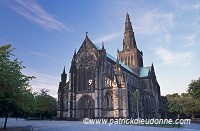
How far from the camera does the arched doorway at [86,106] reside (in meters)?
49.4

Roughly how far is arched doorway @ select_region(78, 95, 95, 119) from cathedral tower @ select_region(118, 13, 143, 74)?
1397 inches

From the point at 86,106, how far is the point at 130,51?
1556 inches

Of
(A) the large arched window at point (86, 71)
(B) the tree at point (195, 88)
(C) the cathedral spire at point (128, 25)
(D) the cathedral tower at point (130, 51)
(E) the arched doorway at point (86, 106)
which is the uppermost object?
(C) the cathedral spire at point (128, 25)

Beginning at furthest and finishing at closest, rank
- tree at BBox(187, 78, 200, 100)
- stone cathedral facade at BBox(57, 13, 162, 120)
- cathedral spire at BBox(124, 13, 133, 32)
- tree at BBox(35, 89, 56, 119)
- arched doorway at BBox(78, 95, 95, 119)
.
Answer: cathedral spire at BBox(124, 13, 133, 32) → tree at BBox(35, 89, 56, 119) → arched doorway at BBox(78, 95, 95, 119) → stone cathedral facade at BBox(57, 13, 162, 120) → tree at BBox(187, 78, 200, 100)

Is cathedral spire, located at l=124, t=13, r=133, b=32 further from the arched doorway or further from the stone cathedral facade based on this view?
the arched doorway

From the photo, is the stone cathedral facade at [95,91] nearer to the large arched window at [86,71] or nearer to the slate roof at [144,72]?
the large arched window at [86,71]

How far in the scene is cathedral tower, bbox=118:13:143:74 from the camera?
80.2 m

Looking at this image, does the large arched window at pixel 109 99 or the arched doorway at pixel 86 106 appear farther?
the arched doorway at pixel 86 106

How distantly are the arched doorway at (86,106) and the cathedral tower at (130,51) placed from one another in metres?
35.5

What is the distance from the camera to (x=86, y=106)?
166 feet

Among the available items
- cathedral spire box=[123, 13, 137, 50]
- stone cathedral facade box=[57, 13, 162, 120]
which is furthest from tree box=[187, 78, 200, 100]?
cathedral spire box=[123, 13, 137, 50]

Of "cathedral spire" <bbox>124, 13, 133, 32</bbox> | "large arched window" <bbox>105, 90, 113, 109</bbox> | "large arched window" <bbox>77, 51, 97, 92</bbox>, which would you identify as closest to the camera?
"large arched window" <bbox>105, 90, 113, 109</bbox>

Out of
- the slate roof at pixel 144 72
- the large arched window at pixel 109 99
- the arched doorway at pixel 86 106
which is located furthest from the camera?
the slate roof at pixel 144 72

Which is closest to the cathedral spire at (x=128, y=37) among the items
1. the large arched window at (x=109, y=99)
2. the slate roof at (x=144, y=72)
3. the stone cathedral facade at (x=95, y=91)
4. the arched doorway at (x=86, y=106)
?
the slate roof at (x=144, y=72)
